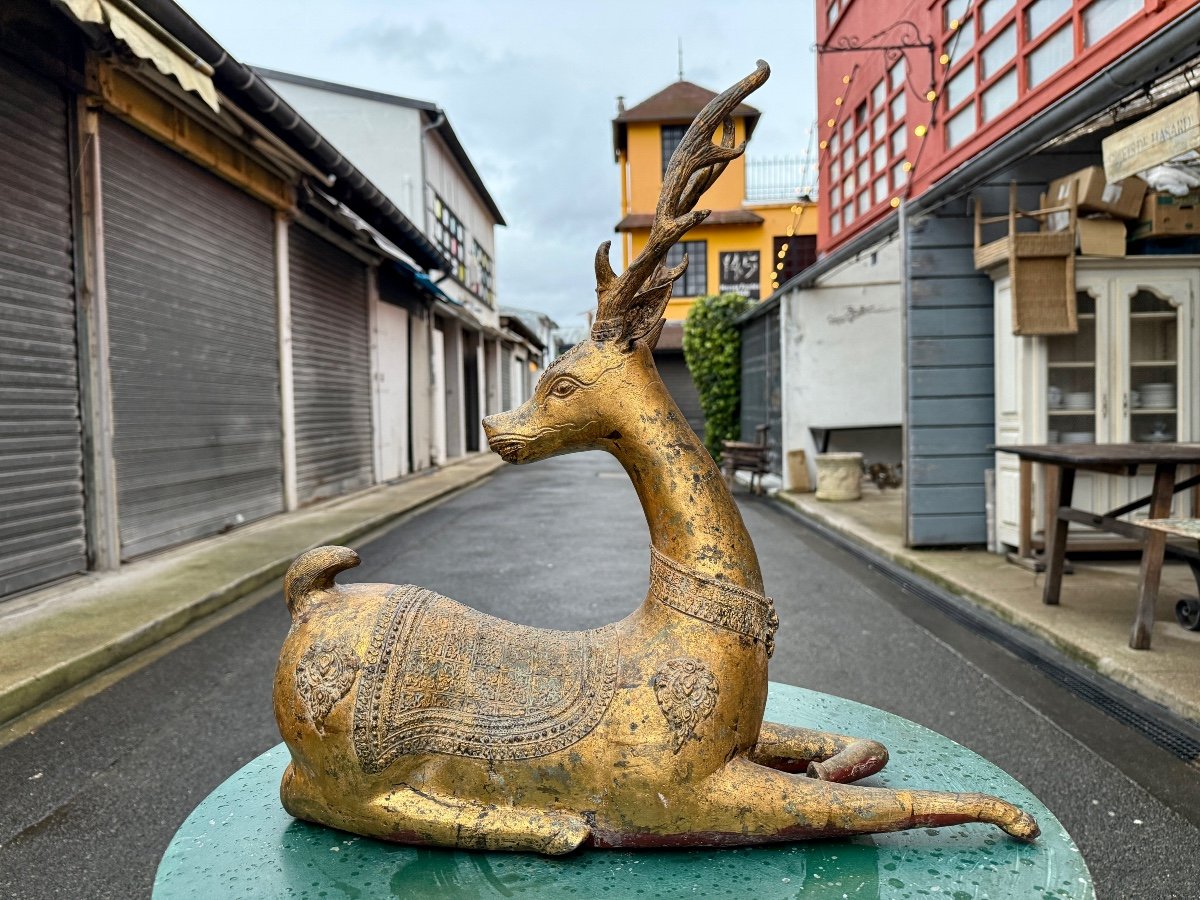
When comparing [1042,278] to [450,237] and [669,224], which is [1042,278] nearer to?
[669,224]

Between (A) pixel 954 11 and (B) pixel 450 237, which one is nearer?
(A) pixel 954 11

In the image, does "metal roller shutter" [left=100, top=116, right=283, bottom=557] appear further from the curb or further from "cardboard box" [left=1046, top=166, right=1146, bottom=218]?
"cardboard box" [left=1046, top=166, right=1146, bottom=218]

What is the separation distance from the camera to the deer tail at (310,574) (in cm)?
171

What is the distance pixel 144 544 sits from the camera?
6891 mm

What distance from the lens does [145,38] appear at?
16.4ft

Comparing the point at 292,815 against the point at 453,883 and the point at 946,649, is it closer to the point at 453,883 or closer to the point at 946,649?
the point at 453,883

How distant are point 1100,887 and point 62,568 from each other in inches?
249

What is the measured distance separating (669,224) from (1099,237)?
20.1 ft

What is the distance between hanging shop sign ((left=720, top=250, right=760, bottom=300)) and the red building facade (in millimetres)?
11070

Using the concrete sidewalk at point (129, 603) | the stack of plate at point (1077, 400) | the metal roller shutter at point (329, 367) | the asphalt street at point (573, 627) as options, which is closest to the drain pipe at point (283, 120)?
the metal roller shutter at point (329, 367)

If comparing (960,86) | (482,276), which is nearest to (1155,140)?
(960,86)

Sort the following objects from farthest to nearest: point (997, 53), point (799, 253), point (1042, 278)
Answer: point (799, 253) < point (997, 53) < point (1042, 278)

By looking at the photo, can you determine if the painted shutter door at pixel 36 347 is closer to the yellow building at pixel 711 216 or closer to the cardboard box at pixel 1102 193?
the cardboard box at pixel 1102 193

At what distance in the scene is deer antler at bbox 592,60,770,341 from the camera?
1562 millimetres
